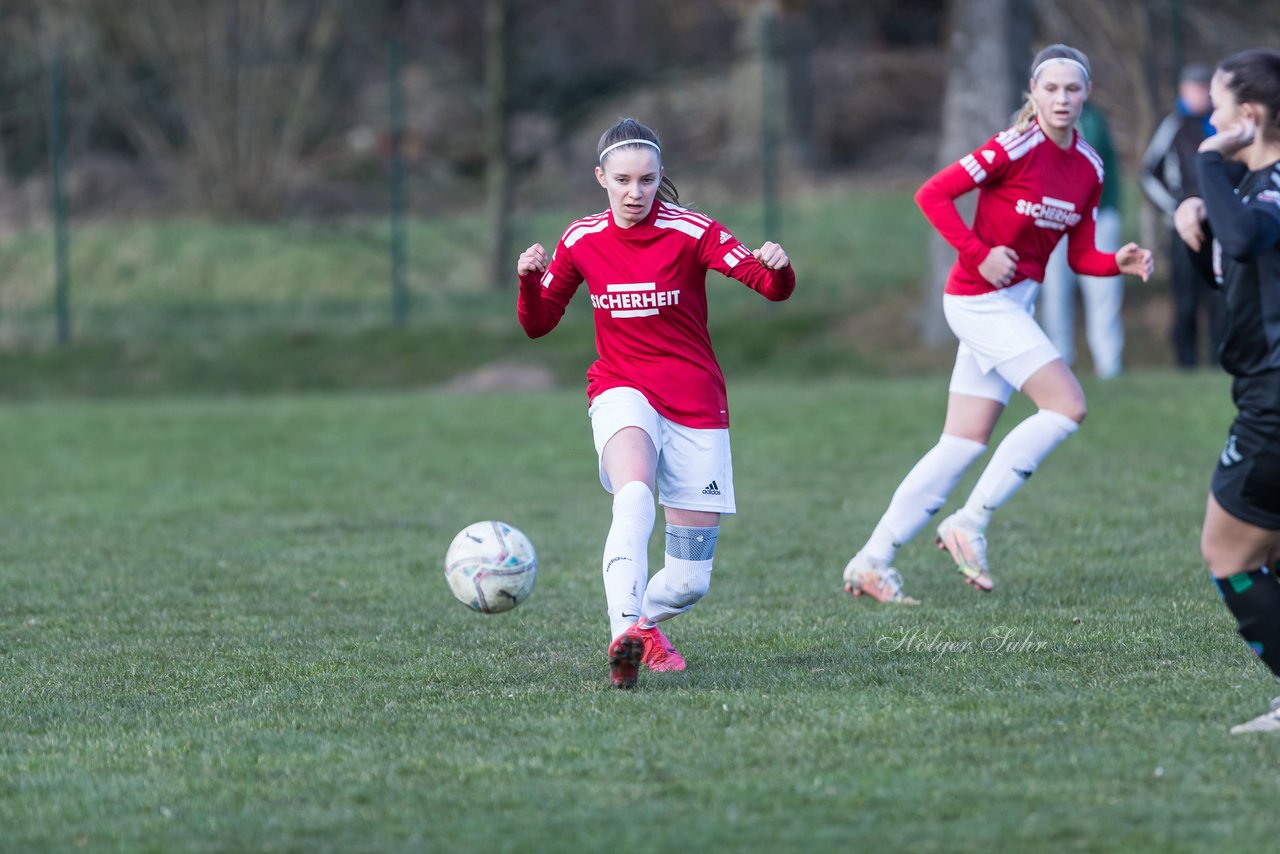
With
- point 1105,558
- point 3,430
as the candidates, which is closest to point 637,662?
point 1105,558

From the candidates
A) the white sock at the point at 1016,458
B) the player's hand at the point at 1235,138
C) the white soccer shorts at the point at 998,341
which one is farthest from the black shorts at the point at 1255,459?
the white sock at the point at 1016,458

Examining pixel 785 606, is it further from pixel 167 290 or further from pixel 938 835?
pixel 167 290

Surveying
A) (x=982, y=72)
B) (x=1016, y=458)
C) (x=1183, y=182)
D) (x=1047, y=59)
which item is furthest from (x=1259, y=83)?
(x=982, y=72)

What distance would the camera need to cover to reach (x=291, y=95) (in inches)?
851

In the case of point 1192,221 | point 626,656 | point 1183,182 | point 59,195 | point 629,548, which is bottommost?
point 626,656

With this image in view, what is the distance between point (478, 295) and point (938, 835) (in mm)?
15102

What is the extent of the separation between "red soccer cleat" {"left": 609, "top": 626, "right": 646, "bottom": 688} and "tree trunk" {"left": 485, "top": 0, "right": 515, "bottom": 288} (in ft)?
46.6

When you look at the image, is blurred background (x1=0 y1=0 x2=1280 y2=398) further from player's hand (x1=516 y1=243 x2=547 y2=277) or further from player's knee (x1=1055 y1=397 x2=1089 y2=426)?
player's hand (x1=516 y1=243 x2=547 y2=277)

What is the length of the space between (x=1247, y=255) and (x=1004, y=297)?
2592mm

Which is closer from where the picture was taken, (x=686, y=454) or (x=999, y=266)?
(x=686, y=454)

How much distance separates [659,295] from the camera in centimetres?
537

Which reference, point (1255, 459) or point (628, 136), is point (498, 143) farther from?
point (1255, 459)

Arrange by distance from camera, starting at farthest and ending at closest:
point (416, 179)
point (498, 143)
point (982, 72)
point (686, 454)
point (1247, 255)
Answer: point (416, 179) → point (498, 143) → point (982, 72) → point (686, 454) → point (1247, 255)

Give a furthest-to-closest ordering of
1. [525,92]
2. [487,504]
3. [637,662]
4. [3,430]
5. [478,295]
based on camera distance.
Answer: [525,92], [478,295], [3,430], [487,504], [637,662]
